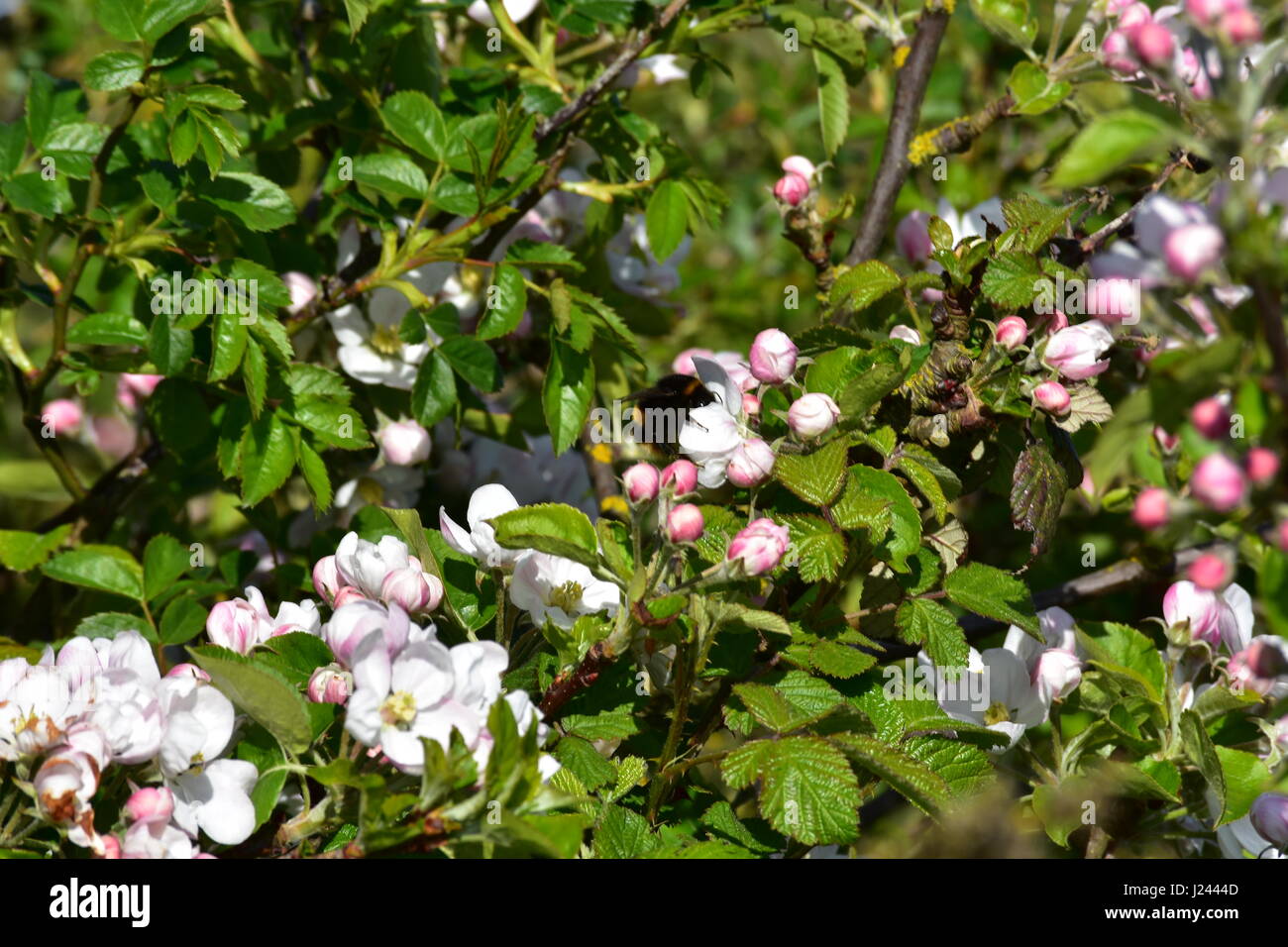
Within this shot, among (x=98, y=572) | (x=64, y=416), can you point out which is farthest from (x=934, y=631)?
(x=64, y=416)

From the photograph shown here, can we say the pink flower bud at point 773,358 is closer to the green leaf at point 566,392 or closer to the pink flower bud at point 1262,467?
the green leaf at point 566,392

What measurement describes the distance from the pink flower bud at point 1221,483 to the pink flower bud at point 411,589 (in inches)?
26.8

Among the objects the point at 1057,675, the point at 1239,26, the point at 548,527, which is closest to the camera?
the point at 1239,26

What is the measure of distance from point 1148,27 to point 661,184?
92 cm

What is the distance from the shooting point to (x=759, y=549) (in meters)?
1.02

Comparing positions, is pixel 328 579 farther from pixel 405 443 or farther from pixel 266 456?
pixel 405 443

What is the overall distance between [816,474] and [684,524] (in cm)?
20

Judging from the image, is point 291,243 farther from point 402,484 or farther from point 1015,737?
point 1015,737


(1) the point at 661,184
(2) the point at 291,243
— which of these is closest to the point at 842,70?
(1) the point at 661,184

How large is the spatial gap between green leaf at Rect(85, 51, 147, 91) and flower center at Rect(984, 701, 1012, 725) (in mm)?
1151

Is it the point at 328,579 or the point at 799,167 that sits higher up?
the point at 799,167

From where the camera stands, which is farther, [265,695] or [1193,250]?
[265,695]

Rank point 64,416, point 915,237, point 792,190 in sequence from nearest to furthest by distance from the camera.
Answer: point 792,190
point 915,237
point 64,416

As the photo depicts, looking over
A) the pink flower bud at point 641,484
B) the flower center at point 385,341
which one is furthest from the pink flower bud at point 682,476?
the flower center at point 385,341
